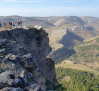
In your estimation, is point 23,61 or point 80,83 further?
point 80,83

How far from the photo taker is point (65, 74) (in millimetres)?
97938

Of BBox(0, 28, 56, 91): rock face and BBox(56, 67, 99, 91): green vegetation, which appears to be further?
BBox(56, 67, 99, 91): green vegetation

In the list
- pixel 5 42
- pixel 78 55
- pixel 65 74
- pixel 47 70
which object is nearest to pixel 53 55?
pixel 78 55

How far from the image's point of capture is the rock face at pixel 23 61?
11145mm

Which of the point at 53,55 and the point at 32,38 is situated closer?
the point at 32,38

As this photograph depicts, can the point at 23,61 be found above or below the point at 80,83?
above

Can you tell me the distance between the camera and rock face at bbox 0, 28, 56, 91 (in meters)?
11.1

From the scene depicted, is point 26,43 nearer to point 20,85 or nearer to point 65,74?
point 20,85

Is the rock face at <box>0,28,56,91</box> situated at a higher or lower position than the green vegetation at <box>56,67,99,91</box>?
higher

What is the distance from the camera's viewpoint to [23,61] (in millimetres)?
16109

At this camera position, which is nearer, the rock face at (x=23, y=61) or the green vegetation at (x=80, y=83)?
the rock face at (x=23, y=61)

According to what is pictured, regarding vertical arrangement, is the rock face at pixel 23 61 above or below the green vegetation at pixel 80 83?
above

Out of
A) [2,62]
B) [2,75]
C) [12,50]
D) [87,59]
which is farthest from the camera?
[87,59]

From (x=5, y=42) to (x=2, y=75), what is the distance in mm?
10235
